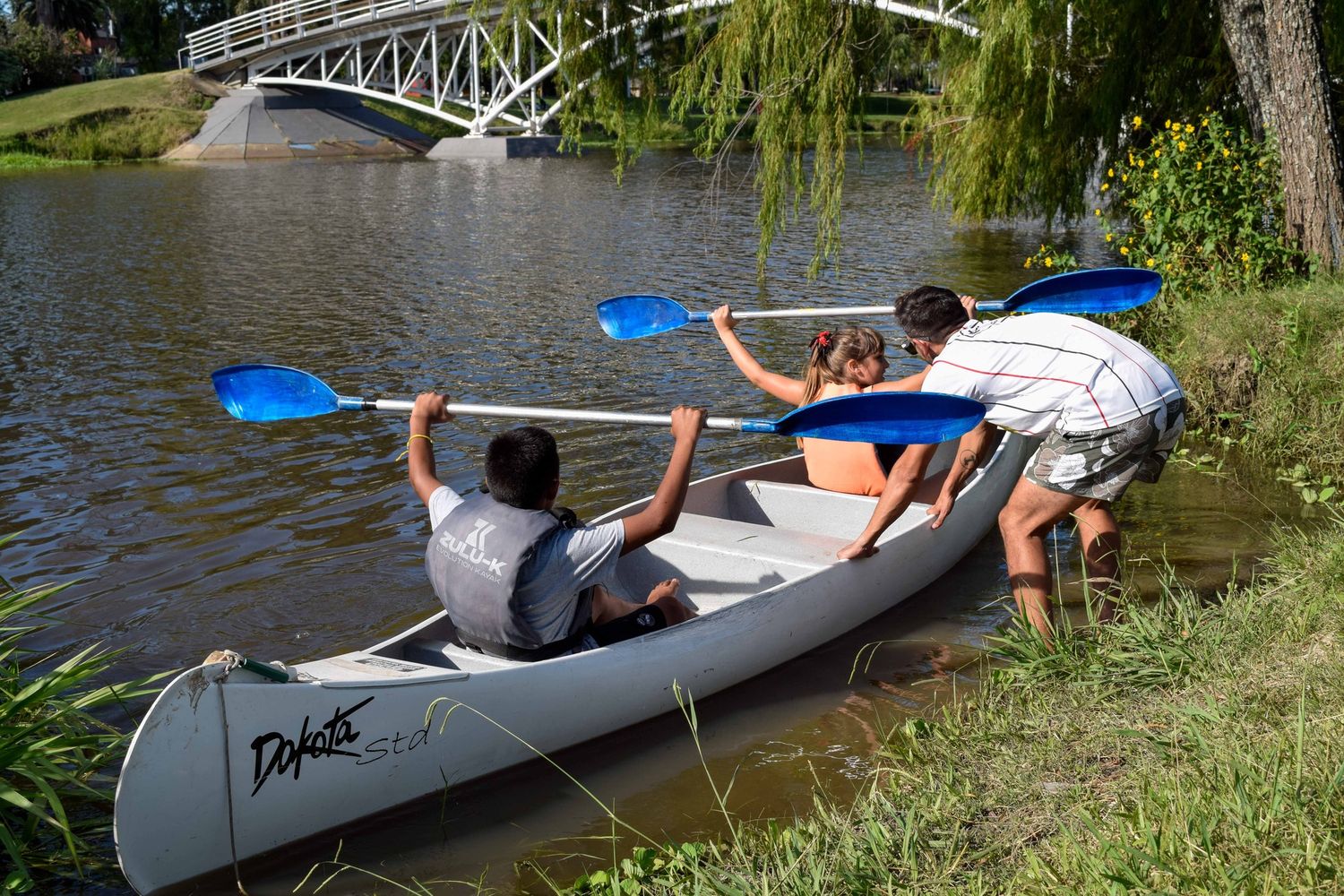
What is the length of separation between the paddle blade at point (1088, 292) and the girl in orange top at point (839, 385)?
97 centimetres

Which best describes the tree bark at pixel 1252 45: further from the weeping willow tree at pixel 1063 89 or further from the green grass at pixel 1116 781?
the green grass at pixel 1116 781

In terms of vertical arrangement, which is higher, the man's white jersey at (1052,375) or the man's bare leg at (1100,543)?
the man's white jersey at (1052,375)

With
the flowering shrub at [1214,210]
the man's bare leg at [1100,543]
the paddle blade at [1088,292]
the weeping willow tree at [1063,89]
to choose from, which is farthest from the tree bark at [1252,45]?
the man's bare leg at [1100,543]

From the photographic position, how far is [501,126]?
4609cm

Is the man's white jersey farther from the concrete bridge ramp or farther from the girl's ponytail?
the concrete bridge ramp

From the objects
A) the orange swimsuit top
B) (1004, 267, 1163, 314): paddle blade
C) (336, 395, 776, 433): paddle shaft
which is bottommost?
the orange swimsuit top

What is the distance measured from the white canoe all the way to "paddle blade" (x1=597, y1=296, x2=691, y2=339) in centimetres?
238

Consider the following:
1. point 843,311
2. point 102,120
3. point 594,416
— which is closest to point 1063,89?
point 843,311

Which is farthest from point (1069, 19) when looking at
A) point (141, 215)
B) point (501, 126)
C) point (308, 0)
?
point (308, 0)

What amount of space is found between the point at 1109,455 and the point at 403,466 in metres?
5.25

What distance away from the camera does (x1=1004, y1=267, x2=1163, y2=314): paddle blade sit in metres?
6.88

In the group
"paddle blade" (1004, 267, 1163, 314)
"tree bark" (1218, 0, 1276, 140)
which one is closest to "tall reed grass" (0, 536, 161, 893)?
"paddle blade" (1004, 267, 1163, 314)

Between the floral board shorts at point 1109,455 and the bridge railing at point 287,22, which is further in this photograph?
the bridge railing at point 287,22

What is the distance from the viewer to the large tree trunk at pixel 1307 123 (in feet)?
26.5
